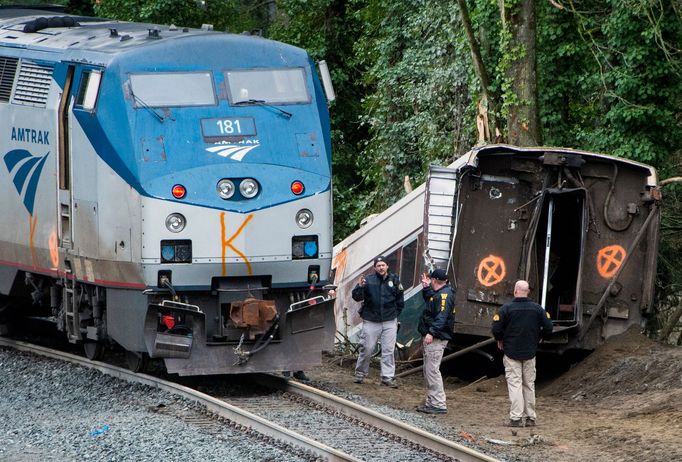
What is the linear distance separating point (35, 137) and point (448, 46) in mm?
11512

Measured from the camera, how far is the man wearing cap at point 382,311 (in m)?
14.5

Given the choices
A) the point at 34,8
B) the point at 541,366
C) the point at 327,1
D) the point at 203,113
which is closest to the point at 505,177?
the point at 541,366

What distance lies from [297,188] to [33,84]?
3.44 m

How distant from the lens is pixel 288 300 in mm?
13062

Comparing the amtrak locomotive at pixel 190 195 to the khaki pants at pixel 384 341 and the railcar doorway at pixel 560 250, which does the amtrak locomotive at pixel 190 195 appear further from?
the railcar doorway at pixel 560 250

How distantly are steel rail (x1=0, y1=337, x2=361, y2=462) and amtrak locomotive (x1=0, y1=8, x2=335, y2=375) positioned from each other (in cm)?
25

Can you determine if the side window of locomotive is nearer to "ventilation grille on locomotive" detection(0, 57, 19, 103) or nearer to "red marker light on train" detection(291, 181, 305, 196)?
"ventilation grille on locomotive" detection(0, 57, 19, 103)

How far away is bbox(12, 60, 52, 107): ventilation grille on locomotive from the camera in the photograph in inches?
539

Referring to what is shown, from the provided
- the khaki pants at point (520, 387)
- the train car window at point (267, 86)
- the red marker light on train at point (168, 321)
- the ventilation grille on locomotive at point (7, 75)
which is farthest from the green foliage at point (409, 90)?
the red marker light on train at point (168, 321)

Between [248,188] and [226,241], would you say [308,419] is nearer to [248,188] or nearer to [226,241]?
[226,241]

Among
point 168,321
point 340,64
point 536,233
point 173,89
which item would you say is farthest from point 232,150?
point 340,64

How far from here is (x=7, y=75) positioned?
14492mm

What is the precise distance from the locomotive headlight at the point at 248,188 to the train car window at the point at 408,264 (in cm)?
407

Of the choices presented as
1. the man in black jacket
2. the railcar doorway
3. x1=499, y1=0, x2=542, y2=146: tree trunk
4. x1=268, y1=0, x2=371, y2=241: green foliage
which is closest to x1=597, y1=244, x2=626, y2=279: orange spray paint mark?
the railcar doorway
